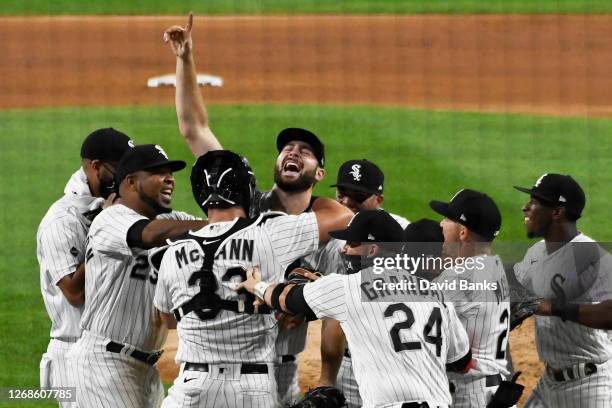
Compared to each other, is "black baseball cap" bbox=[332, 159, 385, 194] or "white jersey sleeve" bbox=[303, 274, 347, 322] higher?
"black baseball cap" bbox=[332, 159, 385, 194]

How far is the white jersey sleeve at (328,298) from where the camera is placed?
16.7 ft

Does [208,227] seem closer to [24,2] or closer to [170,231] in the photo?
[170,231]

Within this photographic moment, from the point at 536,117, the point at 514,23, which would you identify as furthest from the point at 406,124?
the point at 514,23

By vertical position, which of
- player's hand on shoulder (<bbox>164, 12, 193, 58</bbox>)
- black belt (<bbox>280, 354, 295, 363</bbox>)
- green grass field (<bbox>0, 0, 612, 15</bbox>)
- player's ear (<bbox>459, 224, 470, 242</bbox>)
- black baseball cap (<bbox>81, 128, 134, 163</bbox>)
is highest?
green grass field (<bbox>0, 0, 612, 15</bbox>)

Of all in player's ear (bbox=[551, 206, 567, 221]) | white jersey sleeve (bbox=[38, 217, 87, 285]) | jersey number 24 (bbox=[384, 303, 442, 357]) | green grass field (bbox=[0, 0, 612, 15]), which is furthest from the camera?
green grass field (bbox=[0, 0, 612, 15])

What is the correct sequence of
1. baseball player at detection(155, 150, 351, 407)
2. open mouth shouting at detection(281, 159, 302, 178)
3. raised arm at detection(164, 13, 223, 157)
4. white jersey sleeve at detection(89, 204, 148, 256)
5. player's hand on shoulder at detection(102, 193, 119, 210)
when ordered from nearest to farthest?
1. baseball player at detection(155, 150, 351, 407)
2. white jersey sleeve at detection(89, 204, 148, 256)
3. player's hand on shoulder at detection(102, 193, 119, 210)
4. open mouth shouting at detection(281, 159, 302, 178)
5. raised arm at detection(164, 13, 223, 157)

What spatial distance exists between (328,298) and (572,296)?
1770mm

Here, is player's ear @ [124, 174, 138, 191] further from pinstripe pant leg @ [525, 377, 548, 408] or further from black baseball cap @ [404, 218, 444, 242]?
pinstripe pant leg @ [525, 377, 548, 408]

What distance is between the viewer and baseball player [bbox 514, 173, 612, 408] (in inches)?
245

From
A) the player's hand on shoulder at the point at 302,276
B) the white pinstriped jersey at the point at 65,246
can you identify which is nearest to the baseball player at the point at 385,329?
the player's hand on shoulder at the point at 302,276

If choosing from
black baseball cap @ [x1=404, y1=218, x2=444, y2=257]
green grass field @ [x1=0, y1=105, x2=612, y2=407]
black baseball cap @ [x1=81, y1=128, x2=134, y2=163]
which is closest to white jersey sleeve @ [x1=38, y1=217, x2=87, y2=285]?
black baseball cap @ [x1=81, y1=128, x2=134, y2=163]

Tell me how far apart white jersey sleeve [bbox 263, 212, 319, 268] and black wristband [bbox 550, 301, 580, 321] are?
1.38 m

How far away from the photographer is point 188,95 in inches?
262

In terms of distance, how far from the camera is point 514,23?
2369cm
